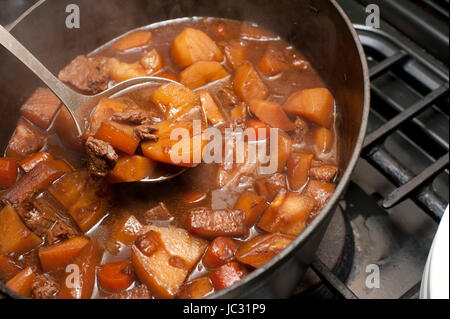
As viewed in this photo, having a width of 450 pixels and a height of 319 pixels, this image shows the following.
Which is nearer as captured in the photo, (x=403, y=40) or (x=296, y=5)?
(x=296, y=5)

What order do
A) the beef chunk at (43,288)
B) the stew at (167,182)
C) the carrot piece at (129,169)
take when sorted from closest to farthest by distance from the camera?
1. the beef chunk at (43,288)
2. the stew at (167,182)
3. the carrot piece at (129,169)

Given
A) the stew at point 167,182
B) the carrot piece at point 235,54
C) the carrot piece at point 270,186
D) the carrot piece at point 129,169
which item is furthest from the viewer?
the carrot piece at point 235,54

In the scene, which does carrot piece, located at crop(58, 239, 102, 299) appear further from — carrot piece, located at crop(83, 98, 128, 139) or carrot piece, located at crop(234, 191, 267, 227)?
carrot piece, located at crop(234, 191, 267, 227)

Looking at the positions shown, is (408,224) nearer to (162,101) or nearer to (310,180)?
(310,180)

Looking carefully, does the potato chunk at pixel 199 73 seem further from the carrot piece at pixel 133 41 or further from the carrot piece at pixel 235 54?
the carrot piece at pixel 133 41

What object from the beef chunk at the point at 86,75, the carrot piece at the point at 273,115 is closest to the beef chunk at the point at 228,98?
the carrot piece at the point at 273,115

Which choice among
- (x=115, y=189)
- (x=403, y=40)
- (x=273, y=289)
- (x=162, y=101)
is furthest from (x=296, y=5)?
(x=273, y=289)
